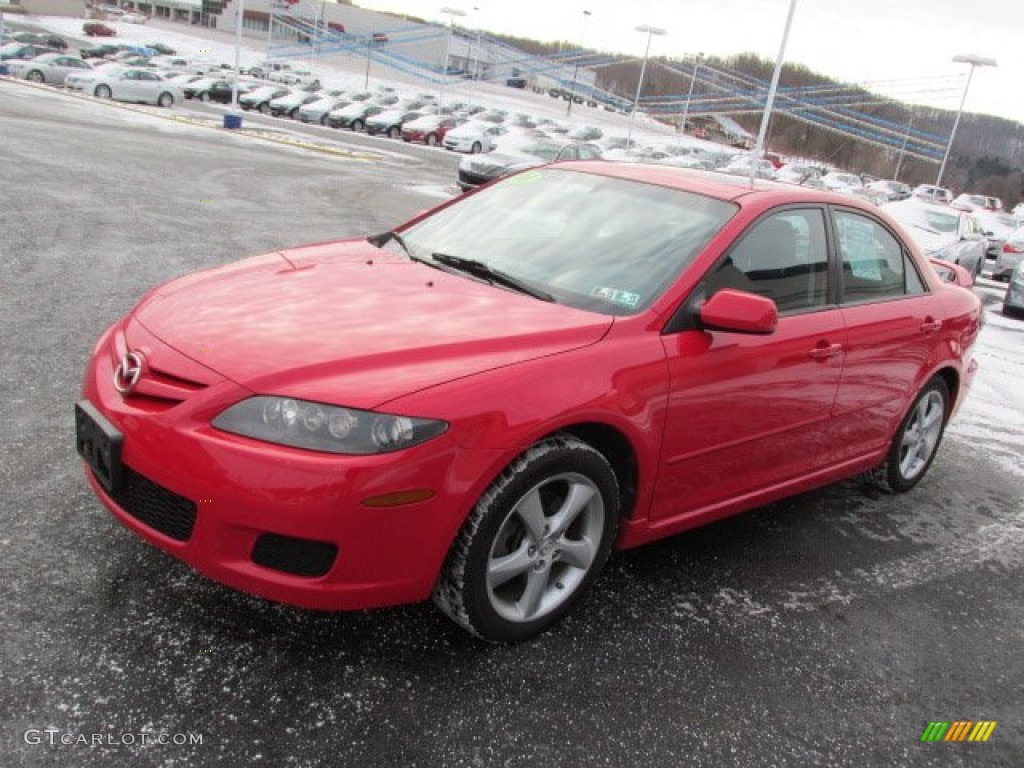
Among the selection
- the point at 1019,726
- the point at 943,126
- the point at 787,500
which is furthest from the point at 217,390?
the point at 943,126

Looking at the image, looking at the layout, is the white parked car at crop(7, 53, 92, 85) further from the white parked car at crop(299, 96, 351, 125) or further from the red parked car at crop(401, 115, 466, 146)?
the red parked car at crop(401, 115, 466, 146)

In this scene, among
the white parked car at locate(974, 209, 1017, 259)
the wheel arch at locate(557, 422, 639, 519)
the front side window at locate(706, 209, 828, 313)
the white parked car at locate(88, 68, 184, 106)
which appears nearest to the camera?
the wheel arch at locate(557, 422, 639, 519)

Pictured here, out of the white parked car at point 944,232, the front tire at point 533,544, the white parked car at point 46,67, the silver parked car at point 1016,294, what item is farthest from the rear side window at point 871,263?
the white parked car at point 46,67

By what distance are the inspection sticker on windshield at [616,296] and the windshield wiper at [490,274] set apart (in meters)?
0.17

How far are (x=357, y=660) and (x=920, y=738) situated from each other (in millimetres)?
1813

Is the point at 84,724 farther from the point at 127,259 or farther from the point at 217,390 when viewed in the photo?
the point at 127,259

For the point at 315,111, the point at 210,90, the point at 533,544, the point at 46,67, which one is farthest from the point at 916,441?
the point at 210,90

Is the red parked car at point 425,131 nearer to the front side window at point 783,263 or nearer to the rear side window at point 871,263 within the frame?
the rear side window at point 871,263

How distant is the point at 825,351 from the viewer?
3680 millimetres

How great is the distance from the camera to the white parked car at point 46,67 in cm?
3544

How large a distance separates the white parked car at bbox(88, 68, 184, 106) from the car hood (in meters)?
33.9

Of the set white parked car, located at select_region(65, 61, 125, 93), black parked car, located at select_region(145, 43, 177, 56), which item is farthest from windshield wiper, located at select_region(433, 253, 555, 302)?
black parked car, located at select_region(145, 43, 177, 56)

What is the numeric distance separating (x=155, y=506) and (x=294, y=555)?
0.48m

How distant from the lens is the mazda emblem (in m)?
2.68
